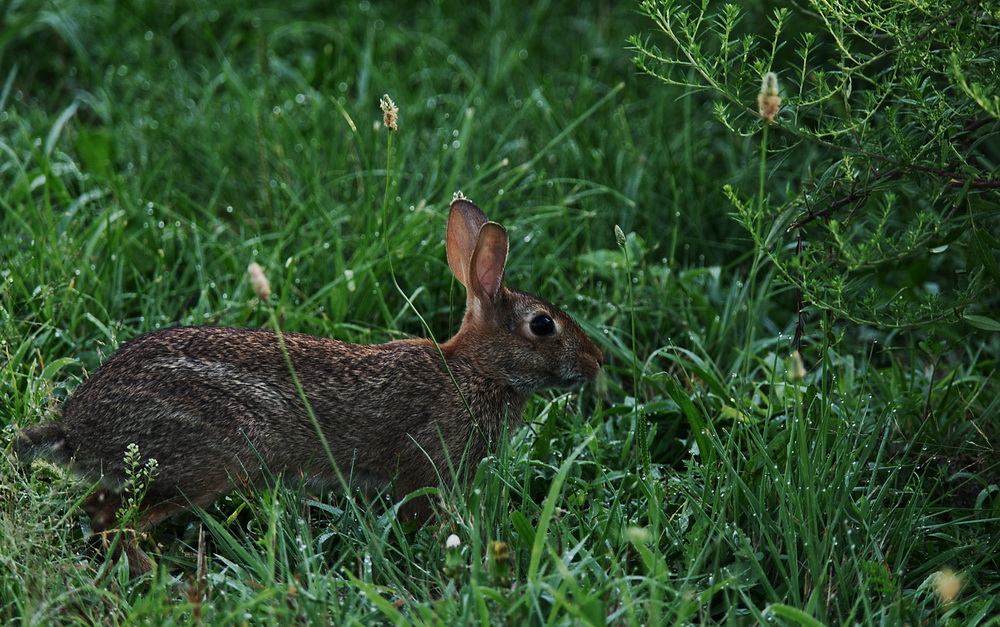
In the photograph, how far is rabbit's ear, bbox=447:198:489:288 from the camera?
4.50 metres

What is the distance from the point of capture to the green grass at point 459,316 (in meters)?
3.45

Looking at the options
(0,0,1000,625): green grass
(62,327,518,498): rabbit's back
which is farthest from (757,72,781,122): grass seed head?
(62,327,518,498): rabbit's back

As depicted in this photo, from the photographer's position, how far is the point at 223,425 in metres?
4.05

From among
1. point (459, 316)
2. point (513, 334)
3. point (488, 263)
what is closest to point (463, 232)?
point (488, 263)

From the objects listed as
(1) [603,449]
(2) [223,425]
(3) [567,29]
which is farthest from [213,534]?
(3) [567,29]

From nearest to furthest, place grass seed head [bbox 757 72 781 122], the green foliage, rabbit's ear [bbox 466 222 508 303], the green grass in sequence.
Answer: grass seed head [bbox 757 72 781 122] < the green grass < the green foliage < rabbit's ear [bbox 466 222 508 303]

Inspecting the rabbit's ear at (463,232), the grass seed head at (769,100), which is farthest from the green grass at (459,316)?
the grass seed head at (769,100)

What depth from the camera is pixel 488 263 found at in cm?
447

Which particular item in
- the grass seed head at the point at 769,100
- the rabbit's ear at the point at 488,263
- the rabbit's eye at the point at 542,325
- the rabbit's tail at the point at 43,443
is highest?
the grass seed head at the point at 769,100

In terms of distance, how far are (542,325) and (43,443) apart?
6.13 ft

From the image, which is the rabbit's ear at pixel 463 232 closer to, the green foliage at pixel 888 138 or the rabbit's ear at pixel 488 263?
the rabbit's ear at pixel 488 263

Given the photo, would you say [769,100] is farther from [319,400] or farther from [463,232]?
[319,400]

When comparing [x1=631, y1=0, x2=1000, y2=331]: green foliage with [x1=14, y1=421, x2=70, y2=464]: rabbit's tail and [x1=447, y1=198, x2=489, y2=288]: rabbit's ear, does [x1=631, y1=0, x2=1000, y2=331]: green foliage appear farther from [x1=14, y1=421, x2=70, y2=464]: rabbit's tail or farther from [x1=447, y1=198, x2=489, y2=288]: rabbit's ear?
[x1=14, y1=421, x2=70, y2=464]: rabbit's tail

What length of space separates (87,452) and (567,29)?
4.84 metres
